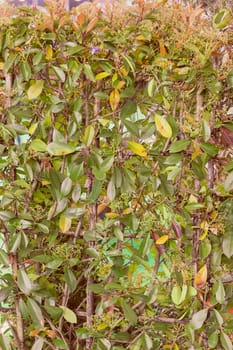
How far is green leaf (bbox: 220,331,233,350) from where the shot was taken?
201 centimetres

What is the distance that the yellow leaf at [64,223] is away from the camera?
80.8 inches

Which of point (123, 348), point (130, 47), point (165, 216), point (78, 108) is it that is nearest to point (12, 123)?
point (78, 108)

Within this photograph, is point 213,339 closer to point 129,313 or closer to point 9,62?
point 129,313

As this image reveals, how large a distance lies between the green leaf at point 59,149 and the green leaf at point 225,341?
2.78 feet

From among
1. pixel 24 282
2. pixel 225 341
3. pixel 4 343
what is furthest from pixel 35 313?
pixel 225 341

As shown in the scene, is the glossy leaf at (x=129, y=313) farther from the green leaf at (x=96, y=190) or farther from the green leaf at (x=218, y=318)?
the green leaf at (x=96, y=190)

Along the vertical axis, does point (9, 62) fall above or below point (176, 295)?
above

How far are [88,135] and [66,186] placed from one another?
20 cm

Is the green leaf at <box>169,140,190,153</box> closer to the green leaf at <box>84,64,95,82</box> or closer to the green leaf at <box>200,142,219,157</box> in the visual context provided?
the green leaf at <box>200,142,219,157</box>

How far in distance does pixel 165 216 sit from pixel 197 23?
2.32ft

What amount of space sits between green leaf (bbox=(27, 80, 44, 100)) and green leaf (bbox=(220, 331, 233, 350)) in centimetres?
108

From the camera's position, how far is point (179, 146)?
6.44 feet

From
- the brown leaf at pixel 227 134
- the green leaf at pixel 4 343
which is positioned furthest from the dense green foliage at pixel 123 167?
the green leaf at pixel 4 343

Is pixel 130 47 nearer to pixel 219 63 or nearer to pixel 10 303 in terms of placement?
pixel 219 63
